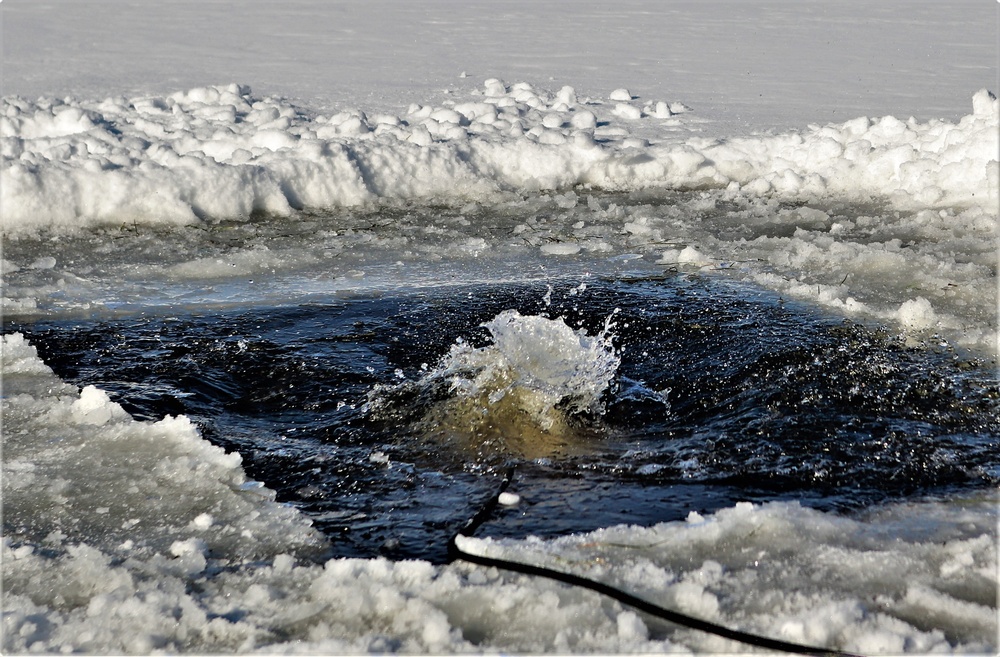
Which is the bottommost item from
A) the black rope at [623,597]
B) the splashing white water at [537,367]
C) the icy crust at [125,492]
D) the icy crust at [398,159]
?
the icy crust at [125,492]

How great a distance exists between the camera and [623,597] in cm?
280

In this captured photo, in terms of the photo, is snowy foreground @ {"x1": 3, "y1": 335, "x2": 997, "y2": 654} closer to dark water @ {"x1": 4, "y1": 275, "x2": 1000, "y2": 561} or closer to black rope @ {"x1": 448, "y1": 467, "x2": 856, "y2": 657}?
black rope @ {"x1": 448, "y1": 467, "x2": 856, "y2": 657}

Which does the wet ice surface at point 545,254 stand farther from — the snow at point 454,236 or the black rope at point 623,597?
the black rope at point 623,597

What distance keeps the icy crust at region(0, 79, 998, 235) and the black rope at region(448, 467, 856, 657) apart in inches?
171

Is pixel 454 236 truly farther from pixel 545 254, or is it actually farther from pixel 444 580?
pixel 444 580

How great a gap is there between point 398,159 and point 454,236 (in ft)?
4.49

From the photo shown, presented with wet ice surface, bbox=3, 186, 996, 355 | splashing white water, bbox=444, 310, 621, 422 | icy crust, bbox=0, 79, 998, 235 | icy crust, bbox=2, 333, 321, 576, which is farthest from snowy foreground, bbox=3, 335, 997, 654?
icy crust, bbox=0, 79, 998, 235

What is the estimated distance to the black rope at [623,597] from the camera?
255 cm

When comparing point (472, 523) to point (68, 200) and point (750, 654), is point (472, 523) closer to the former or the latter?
point (750, 654)

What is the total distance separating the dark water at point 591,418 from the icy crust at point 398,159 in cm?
189

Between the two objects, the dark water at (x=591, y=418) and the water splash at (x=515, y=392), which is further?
the water splash at (x=515, y=392)

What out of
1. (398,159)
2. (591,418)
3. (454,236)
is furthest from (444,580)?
(398,159)

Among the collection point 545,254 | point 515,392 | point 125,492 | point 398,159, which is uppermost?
point 398,159

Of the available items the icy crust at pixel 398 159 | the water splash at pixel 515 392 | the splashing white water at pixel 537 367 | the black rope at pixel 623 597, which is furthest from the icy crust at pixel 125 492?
the icy crust at pixel 398 159
